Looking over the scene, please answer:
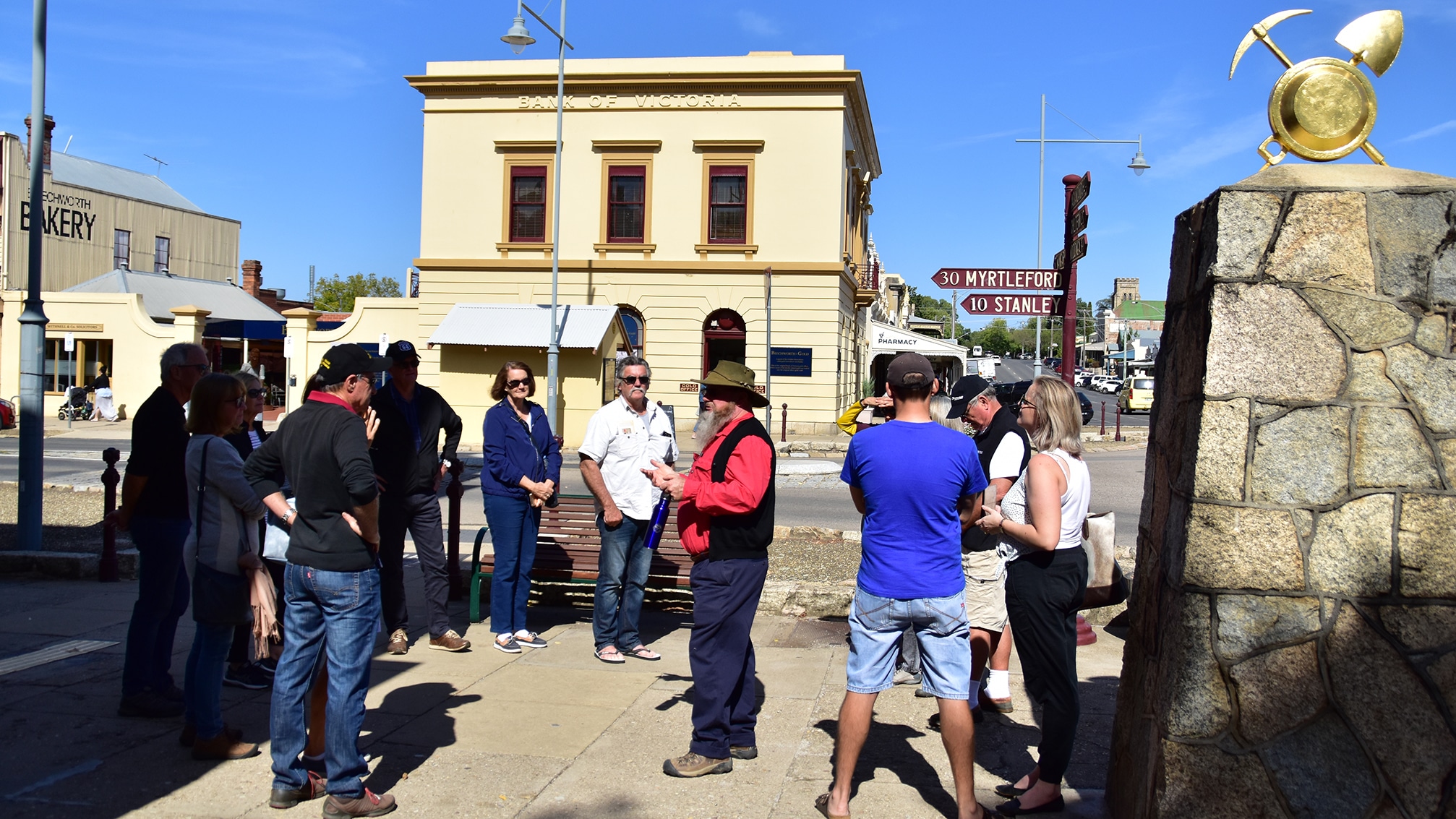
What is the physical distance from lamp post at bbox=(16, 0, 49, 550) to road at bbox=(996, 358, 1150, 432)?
30.4 m

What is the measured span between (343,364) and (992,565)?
324 centimetres

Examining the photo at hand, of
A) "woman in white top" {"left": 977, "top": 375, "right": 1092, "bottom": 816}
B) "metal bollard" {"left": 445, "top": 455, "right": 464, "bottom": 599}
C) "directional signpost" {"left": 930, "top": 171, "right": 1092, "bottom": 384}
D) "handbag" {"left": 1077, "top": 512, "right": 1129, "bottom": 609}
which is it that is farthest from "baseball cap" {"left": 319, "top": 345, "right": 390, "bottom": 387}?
"directional signpost" {"left": 930, "top": 171, "right": 1092, "bottom": 384}

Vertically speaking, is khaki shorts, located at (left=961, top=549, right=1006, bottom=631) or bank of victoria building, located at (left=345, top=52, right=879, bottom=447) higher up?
bank of victoria building, located at (left=345, top=52, right=879, bottom=447)

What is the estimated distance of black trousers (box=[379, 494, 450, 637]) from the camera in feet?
22.2

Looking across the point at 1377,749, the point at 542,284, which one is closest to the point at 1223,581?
the point at 1377,749

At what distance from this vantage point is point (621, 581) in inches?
260

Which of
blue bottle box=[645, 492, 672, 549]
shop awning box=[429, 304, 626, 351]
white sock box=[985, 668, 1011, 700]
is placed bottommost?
white sock box=[985, 668, 1011, 700]

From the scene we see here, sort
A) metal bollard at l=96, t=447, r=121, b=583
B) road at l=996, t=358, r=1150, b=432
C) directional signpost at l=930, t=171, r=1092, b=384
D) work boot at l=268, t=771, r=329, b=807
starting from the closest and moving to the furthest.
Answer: work boot at l=268, t=771, r=329, b=807 < metal bollard at l=96, t=447, r=121, b=583 < directional signpost at l=930, t=171, r=1092, b=384 < road at l=996, t=358, r=1150, b=432

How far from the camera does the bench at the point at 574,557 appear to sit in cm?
736

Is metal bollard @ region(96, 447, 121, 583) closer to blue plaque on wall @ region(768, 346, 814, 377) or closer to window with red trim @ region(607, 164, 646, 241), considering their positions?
blue plaque on wall @ region(768, 346, 814, 377)

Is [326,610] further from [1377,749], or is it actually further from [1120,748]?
[1377,749]

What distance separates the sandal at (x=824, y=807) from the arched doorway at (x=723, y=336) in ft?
82.5

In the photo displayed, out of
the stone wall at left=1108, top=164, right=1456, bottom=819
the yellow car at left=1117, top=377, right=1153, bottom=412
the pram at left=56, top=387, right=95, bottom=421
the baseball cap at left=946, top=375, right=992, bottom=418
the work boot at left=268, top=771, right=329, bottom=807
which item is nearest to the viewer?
the stone wall at left=1108, top=164, right=1456, bottom=819

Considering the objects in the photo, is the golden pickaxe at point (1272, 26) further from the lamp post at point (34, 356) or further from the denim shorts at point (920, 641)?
the lamp post at point (34, 356)
